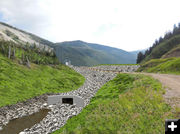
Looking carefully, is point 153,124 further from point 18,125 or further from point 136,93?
point 18,125

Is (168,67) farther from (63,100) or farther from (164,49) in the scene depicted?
(164,49)

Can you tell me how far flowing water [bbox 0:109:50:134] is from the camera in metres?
20.5

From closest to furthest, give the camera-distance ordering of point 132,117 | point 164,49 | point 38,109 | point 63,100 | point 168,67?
point 132,117
point 38,109
point 63,100
point 168,67
point 164,49

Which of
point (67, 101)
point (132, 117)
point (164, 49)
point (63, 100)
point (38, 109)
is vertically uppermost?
point (164, 49)

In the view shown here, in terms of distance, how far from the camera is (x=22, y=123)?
75.4 ft

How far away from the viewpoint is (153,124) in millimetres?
12500

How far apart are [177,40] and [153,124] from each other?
168056 mm

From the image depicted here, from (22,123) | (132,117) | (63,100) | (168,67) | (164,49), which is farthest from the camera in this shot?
(164,49)

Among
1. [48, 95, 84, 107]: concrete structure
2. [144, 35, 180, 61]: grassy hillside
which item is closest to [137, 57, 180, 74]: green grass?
[48, 95, 84, 107]: concrete structure

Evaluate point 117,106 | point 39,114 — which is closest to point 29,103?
point 39,114

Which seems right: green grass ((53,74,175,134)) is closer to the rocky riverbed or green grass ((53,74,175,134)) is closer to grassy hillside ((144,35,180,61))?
the rocky riverbed

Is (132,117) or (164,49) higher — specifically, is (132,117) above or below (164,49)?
below

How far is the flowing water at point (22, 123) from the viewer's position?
20547mm

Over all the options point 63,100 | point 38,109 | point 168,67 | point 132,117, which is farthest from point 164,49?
point 132,117
